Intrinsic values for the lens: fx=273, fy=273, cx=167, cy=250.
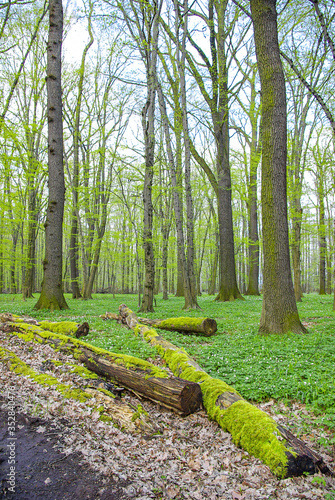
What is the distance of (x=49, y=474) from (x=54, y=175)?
374 inches

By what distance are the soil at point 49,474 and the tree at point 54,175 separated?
722 centimetres

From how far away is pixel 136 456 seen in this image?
249 centimetres

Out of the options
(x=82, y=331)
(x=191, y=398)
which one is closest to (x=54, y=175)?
(x=82, y=331)

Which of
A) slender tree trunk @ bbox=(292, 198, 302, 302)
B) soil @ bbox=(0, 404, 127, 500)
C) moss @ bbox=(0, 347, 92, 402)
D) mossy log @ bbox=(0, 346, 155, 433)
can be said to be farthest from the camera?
slender tree trunk @ bbox=(292, 198, 302, 302)

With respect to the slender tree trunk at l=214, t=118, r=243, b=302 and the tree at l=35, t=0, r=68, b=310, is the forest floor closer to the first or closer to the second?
the tree at l=35, t=0, r=68, b=310

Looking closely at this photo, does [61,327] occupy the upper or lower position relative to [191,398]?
upper

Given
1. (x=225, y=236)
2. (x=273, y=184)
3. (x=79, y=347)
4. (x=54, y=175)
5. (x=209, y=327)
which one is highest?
(x=54, y=175)

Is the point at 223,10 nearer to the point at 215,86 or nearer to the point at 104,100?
the point at 215,86

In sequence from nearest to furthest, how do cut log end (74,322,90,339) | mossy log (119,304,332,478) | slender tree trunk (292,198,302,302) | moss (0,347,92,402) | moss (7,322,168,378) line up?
mossy log (119,304,332,478)
moss (0,347,92,402)
moss (7,322,168,378)
cut log end (74,322,90,339)
slender tree trunk (292,198,302,302)

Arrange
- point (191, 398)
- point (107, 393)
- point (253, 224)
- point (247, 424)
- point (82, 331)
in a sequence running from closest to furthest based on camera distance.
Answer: point (247, 424), point (191, 398), point (107, 393), point (82, 331), point (253, 224)

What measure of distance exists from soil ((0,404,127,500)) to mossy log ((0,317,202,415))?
980mm

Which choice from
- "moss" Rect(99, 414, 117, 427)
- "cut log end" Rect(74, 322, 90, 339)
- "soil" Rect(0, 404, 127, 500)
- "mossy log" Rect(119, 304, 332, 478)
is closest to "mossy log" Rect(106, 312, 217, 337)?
"cut log end" Rect(74, 322, 90, 339)

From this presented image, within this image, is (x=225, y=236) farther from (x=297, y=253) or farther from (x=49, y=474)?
(x=49, y=474)

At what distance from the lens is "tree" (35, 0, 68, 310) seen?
9555 mm
